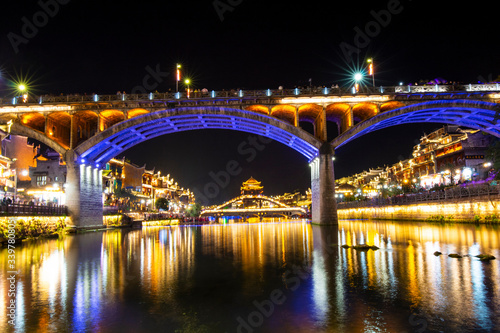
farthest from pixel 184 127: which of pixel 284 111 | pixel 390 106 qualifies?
pixel 390 106

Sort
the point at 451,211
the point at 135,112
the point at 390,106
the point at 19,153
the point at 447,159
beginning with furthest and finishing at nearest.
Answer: the point at 447,159 → the point at 19,153 → the point at 135,112 → the point at 390,106 → the point at 451,211

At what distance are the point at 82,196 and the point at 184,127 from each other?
57.6 feet

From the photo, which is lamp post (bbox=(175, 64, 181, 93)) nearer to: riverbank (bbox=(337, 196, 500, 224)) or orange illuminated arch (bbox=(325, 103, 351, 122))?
orange illuminated arch (bbox=(325, 103, 351, 122))

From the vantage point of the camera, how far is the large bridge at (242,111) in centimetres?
4188

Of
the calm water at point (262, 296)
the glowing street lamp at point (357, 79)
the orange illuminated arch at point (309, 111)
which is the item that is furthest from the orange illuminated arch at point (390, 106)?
the calm water at point (262, 296)

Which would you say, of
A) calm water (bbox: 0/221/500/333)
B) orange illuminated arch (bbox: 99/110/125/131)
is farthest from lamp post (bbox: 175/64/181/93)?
calm water (bbox: 0/221/500/333)

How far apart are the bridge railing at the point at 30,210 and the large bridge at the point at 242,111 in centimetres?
320

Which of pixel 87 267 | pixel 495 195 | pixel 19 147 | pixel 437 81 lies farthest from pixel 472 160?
pixel 19 147

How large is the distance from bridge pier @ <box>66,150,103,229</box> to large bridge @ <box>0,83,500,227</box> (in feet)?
0.36

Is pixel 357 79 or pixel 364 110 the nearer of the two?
pixel 357 79

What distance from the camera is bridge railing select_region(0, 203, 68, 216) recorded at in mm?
25984

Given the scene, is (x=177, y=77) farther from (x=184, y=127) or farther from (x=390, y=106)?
(x=390, y=106)

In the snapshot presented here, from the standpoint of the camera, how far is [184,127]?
171 ft

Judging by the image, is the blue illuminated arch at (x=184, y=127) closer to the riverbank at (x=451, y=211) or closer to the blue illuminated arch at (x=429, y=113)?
the blue illuminated arch at (x=429, y=113)
